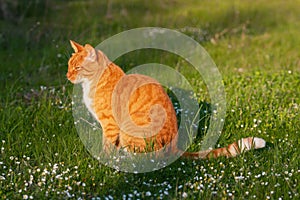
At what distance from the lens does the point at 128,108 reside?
448 cm

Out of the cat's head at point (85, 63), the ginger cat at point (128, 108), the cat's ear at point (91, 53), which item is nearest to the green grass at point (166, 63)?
the ginger cat at point (128, 108)

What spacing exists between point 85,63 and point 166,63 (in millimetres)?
2803

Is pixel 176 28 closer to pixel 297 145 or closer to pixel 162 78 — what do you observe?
pixel 162 78

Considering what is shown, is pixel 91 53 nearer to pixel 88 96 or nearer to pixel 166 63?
pixel 88 96

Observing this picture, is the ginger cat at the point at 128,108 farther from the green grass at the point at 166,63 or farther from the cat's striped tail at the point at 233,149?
the green grass at the point at 166,63

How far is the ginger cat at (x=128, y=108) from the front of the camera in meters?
4.38

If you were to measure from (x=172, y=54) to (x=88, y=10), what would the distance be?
2923 millimetres

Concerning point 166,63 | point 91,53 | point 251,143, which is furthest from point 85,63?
point 166,63

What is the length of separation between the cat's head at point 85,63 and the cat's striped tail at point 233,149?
3.59 feet

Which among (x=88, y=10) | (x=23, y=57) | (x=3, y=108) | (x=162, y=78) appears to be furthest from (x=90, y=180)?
(x=88, y=10)

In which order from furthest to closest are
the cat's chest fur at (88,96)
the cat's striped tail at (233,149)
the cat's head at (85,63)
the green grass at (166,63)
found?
the cat's chest fur at (88,96), the cat's head at (85,63), the cat's striped tail at (233,149), the green grass at (166,63)

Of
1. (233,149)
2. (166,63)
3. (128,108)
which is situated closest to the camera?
(233,149)

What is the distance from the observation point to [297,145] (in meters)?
4.59

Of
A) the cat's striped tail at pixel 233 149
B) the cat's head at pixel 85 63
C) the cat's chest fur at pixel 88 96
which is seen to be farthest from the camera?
the cat's chest fur at pixel 88 96
